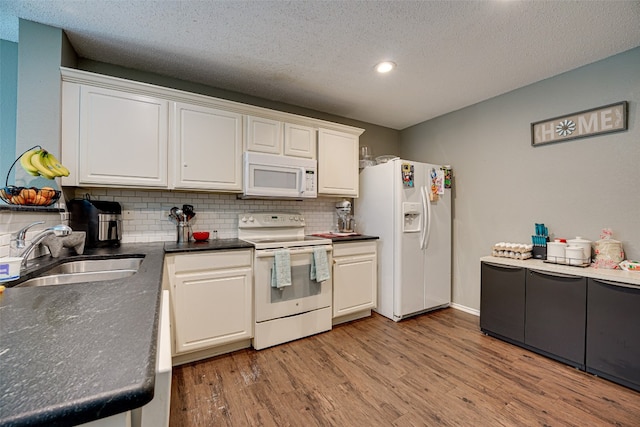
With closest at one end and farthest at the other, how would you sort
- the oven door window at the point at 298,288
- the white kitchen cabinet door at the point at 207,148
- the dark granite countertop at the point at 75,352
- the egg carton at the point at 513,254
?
the dark granite countertop at the point at 75,352
the white kitchen cabinet door at the point at 207,148
the oven door window at the point at 298,288
the egg carton at the point at 513,254

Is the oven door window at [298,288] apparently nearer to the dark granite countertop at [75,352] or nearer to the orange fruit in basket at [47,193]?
the dark granite countertop at [75,352]

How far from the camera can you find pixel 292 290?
2.46 meters

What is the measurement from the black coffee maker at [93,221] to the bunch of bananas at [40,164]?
1.30 feet

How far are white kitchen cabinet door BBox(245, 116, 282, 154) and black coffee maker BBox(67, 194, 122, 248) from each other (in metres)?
1.25

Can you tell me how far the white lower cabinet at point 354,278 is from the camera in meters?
2.77

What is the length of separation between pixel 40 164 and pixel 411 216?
3056 mm

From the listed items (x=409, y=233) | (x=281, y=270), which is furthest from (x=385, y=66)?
(x=281, y=270)

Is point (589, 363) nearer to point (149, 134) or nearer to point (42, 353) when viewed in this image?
point (42, 353)

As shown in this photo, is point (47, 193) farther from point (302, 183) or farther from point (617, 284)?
point (617, 284)

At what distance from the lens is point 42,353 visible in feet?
1.79

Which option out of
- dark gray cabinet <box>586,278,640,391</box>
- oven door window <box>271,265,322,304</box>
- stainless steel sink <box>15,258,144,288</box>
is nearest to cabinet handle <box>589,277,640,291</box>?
dark gray cabinet <box>586,278,640,391</box>

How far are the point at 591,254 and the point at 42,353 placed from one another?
327 centimetres

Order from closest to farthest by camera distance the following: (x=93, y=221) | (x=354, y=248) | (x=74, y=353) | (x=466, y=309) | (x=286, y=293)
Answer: (x=74, y=353)
(x=93, y=221)
(x=286, y=293)
(x=354, y=248)
(x=466, y=309)

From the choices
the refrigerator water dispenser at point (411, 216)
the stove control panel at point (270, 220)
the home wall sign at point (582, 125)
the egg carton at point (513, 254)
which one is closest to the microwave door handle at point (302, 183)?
the stove control panel at point (270, 220)
